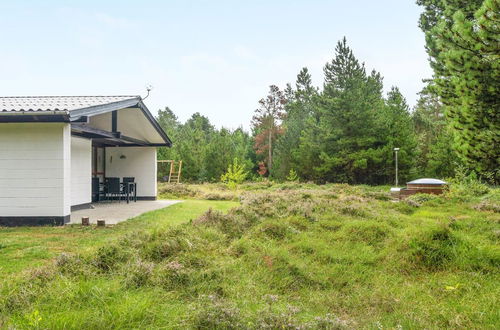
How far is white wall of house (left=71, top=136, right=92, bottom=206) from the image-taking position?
986cm

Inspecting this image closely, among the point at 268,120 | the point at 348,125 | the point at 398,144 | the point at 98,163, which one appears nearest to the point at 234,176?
the point at 98,163

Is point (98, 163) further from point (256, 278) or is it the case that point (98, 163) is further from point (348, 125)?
point (348, 125)

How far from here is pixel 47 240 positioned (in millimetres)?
5629

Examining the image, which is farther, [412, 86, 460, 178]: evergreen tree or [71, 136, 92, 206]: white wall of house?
[412, 86, 460, 178]: evergreen tree

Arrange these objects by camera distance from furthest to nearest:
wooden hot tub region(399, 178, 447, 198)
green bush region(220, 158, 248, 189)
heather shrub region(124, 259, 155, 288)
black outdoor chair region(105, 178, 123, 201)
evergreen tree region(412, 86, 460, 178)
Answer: evergreen tree region(412, 86, 460, 178) → green bush region(220, 158, 248, 189) → wooden hot tub region(399, 178, 447, 198) → black outdoor chair region(105, 178, 123, 201) → heather shrub region(124, 259, 155, 288)

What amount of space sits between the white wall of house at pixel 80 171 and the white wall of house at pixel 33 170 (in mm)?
2336

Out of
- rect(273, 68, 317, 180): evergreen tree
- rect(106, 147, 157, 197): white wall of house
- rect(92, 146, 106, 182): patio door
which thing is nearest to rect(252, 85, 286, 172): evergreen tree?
rect(273, 68, 317, 180): evergreen tree

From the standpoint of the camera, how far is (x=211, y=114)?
57.8 m

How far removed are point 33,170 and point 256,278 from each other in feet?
19.4

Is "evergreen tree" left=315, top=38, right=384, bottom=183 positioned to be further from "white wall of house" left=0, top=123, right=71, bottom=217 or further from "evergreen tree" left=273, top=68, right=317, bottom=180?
"white wall of house" left=0, top=123, right=71, bottom=217

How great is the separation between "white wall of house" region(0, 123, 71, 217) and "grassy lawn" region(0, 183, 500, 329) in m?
1.00

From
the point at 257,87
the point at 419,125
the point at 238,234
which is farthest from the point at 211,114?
the point at 238,234

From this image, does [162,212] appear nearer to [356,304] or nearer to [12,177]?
[12,177]

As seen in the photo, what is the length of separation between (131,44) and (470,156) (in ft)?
72.8
